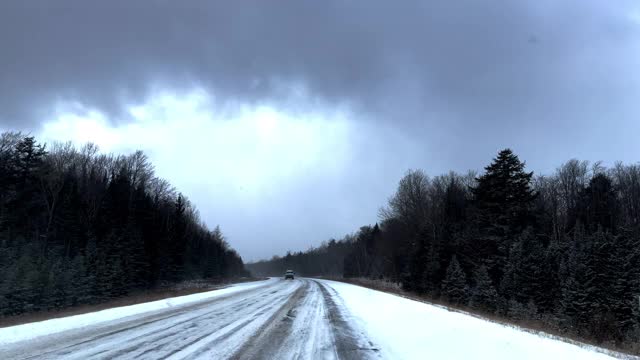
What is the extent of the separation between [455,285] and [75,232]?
50503 mm

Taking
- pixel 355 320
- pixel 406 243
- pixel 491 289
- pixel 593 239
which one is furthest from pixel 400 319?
pixel 406 243

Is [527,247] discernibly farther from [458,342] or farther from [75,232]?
[75,232]

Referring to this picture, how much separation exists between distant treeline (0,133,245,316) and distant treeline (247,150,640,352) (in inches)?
1521

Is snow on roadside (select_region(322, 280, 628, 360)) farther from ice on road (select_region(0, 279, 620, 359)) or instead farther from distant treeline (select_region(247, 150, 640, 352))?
distant treeline (select_region(247, 150, 640, 352))

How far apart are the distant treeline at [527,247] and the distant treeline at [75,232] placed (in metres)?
38.6

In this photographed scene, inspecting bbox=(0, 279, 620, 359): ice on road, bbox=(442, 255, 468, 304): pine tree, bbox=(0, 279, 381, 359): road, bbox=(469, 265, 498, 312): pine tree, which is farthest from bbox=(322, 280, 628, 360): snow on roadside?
bbox=(442, 255, 468, 304): pine tree

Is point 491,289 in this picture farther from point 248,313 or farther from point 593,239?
point 248,313

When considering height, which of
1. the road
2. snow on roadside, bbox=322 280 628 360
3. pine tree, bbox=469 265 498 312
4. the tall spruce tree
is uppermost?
the tall spruce tree

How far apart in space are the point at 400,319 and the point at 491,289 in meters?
33.5

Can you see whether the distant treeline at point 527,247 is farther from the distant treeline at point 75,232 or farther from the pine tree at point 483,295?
the distant treeline at point 75,232

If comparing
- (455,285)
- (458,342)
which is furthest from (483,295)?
(458,342)

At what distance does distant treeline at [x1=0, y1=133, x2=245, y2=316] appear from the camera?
48156 mm

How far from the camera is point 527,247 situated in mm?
50500

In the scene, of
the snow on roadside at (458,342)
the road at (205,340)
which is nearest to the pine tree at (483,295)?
the snow on roadside at (458,342)
